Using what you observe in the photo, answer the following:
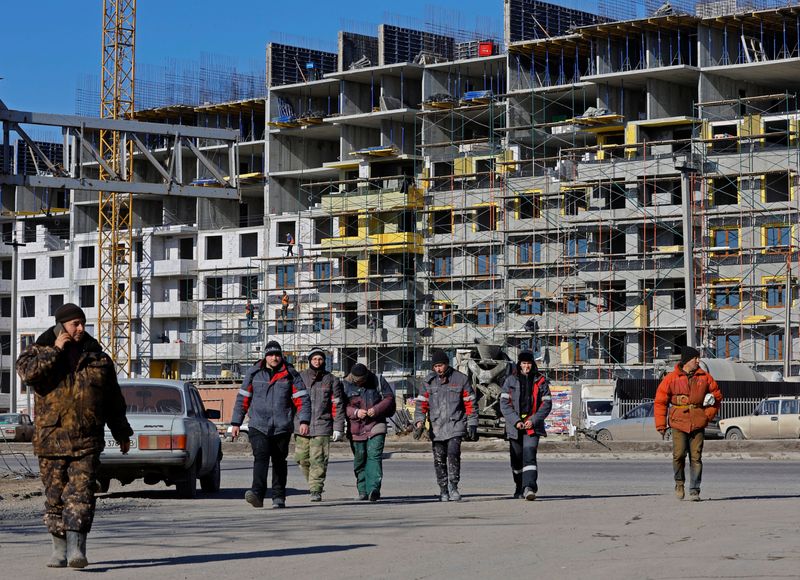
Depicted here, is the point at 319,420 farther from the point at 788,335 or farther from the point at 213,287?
the point at 213,287

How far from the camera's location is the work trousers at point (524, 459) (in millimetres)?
18516

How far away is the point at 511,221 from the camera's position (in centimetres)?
8312

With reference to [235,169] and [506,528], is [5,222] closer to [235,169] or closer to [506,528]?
[235,169]

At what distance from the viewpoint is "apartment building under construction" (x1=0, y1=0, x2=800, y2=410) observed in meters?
75.2

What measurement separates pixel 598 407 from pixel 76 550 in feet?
160

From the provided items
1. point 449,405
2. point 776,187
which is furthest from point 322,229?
point 449,405

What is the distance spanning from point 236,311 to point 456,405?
259ft

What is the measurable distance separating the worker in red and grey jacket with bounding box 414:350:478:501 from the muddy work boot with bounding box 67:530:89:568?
8.03 meters

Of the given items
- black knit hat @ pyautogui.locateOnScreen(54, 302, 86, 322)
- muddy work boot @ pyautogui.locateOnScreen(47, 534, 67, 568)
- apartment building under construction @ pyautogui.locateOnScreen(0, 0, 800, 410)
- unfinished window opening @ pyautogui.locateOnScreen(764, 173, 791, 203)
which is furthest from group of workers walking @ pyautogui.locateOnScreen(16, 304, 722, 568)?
unfinished window opening @ pyautogui.locateOnScreen(764, 173, 791, 203)

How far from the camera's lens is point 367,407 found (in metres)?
19.4

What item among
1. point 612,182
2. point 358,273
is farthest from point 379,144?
point 612,182

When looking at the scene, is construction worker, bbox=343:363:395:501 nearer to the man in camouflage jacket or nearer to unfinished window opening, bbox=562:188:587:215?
the man in camouflage jacket

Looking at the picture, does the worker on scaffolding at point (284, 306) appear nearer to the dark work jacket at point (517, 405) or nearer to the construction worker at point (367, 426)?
the construction worker at point (367, 426)

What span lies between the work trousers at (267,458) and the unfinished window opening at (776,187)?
198 ft
